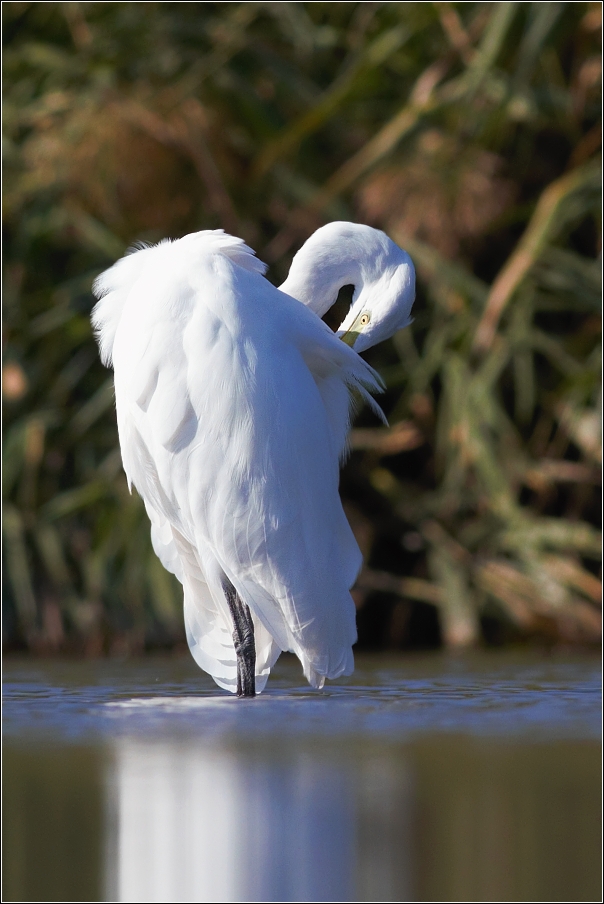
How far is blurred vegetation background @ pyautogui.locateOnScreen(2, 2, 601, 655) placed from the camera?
3.15m

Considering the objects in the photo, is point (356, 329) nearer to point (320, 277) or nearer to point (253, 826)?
point (320, 277)

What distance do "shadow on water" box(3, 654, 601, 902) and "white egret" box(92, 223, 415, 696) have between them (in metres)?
0.15

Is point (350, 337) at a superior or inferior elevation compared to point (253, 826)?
superior

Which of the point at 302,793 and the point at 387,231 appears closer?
the point at 302,793

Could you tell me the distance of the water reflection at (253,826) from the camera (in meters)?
1.09

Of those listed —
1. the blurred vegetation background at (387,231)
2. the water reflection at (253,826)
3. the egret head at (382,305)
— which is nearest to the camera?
the water reflection at (253,826)

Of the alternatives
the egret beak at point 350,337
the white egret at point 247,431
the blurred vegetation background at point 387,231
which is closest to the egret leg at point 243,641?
the white egret at point 247,431

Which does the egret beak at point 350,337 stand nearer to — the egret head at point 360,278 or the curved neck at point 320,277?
the egret head at point 360,278

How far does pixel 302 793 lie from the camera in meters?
1.29

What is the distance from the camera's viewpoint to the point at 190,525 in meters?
1.91

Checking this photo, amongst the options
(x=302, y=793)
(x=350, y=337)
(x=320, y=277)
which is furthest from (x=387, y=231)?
(x=302, y=793)

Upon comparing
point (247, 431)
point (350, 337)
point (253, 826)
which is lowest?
point (253, 826)

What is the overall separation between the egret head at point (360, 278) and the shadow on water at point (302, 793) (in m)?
0.58

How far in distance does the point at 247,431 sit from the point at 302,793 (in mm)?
679
